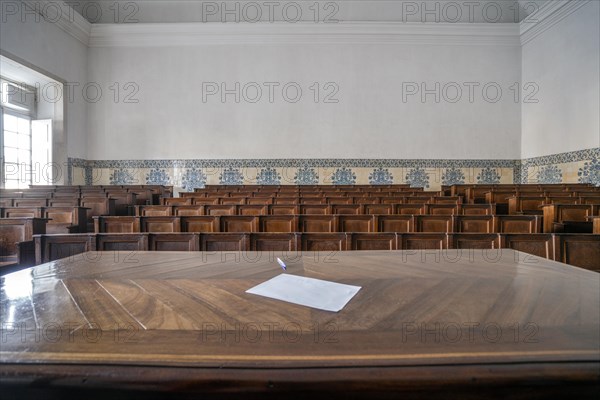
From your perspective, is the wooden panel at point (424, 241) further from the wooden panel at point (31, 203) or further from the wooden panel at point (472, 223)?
the wooden panel at point (31, 203)

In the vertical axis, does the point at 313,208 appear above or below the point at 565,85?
below

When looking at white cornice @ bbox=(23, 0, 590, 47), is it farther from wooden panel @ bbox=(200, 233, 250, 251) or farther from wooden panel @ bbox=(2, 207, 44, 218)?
wooden panel @ bbox=(200, 233, 250, 251)

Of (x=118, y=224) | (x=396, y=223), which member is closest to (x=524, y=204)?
(x=396, y=223)

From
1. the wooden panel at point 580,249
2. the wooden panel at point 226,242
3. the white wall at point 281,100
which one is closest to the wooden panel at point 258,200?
the wooden panel at point 226,242

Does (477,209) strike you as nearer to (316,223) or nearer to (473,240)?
(473,240)

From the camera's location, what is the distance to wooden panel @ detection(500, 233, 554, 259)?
1.55 m

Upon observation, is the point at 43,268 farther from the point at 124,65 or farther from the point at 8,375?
the point at 124,65

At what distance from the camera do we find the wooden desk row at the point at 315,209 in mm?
2736

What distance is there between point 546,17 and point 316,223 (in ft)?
18.8

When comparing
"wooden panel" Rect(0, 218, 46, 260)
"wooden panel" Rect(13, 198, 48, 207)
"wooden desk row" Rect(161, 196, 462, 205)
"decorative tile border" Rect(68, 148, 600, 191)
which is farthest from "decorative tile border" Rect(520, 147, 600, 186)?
"wooden panel" Rect(13, 198, 48, 207)

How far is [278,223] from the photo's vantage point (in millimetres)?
2227

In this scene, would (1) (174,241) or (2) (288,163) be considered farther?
(2) (288,163)

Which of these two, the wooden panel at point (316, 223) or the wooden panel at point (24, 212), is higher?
the wooden panel at point (24, 212)

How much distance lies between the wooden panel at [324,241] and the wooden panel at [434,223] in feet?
2.85
